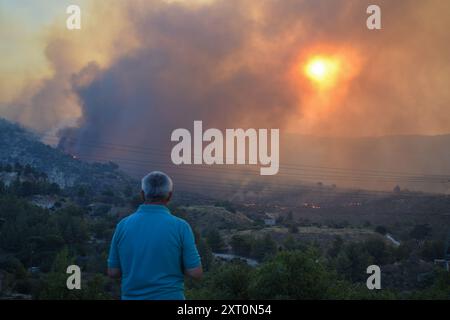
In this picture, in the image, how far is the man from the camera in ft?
14.8

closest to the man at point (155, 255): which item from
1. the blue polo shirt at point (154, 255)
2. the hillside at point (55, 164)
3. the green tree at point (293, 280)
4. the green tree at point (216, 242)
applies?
the blue polo shirt at point (154, 255)

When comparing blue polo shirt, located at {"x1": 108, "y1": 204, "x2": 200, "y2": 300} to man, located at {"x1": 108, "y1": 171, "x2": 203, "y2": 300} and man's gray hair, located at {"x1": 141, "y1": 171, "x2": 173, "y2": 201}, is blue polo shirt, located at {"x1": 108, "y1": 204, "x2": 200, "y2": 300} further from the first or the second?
man's gray hair, located at {"x1": 141, "y1": 171, "x2": 173, "y2": 201}

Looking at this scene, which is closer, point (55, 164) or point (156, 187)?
point (156, 187)

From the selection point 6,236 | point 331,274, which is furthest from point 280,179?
point 331,274

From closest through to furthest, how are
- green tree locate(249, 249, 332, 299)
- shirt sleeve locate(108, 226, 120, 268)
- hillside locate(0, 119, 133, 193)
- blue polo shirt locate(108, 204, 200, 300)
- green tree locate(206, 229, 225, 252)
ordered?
blue polo shirt locate(108, 204, 200, 300) < shirt sleeve locate(108, 226, 120, 268) < green tree locate(249, 249, 332, 299) < green tree locate(206, 229, 225, 252) < hillside locate(0, 119, 133, 193)

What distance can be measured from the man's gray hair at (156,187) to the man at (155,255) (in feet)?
0.36

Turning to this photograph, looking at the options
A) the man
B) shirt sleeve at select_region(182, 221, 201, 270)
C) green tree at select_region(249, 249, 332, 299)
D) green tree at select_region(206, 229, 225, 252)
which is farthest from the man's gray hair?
green tree at select_region(206, 229, 225, 252)

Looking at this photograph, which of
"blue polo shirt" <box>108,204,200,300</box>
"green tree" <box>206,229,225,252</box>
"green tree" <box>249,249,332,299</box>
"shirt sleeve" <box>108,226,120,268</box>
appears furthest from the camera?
"green tree" <box>206,229,225,252</box>

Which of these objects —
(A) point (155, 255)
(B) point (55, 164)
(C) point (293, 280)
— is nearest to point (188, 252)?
(A) point (155, 255)

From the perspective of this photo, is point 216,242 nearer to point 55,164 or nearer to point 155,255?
point 55,164

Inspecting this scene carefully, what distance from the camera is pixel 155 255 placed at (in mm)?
4520

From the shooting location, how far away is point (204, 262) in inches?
1261

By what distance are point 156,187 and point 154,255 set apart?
1.71ft
